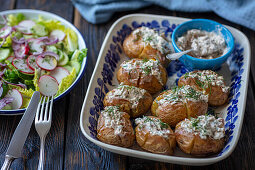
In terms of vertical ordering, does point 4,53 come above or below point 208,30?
below

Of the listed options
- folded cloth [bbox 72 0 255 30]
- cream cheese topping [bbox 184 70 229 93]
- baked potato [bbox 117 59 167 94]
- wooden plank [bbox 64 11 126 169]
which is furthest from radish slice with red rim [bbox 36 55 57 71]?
cream cheese topping [bbox 184 70 229 93]

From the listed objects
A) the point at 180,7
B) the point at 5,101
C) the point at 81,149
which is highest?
the point at 180,7

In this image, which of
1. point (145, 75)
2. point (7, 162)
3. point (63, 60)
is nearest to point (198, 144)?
point (145, 75)

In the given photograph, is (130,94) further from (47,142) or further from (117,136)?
(47,142)

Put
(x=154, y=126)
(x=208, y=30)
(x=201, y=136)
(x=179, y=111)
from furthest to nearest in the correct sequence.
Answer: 1. (x=208, y=30)
2. (x=179, y=111)
3. (x=154, y=126)
4. (x=201, y=136)

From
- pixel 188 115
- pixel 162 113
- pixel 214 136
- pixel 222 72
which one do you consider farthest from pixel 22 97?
pixel 222 72

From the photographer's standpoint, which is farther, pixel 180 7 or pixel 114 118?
pixel 180 7

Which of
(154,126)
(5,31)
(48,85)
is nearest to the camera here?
(154,126)

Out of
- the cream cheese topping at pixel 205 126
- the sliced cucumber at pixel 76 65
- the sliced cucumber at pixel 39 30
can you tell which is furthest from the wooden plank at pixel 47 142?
the cream cheese topping at pixel 205 126
